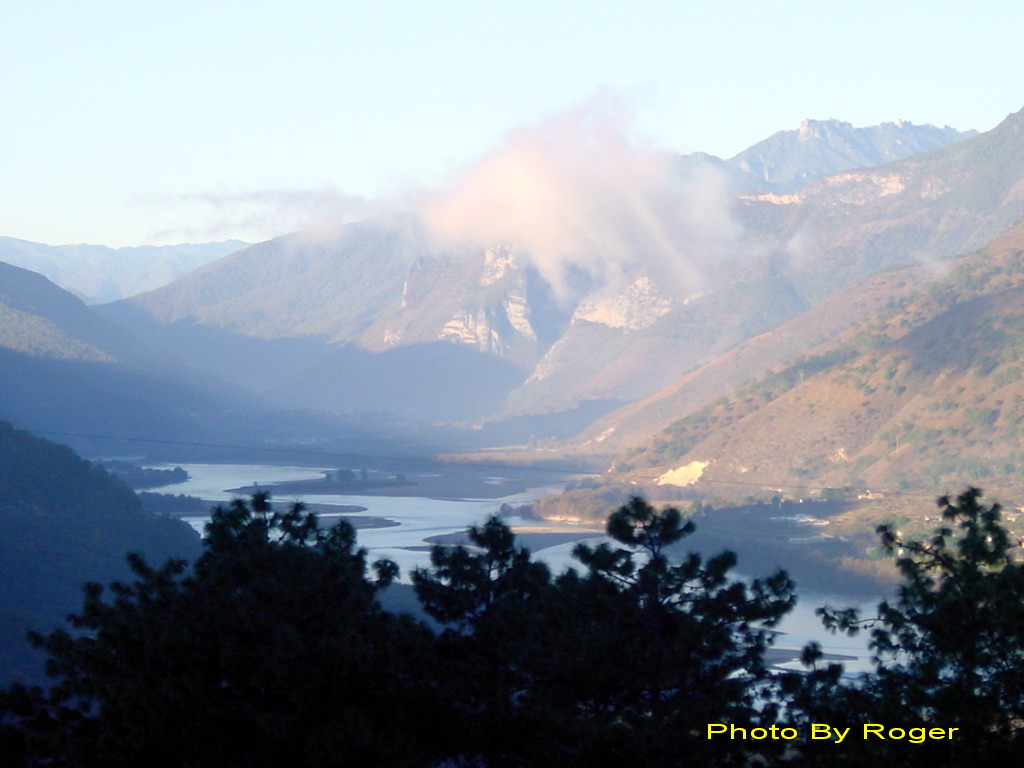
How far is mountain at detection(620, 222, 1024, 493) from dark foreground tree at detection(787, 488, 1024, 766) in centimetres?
8339

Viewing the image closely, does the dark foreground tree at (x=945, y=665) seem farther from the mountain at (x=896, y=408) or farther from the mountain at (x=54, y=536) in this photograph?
the mountain at (x=896, y=408)

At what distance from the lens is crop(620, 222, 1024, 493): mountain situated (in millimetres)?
105125

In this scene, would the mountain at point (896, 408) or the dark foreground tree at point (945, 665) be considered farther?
the mountain at point (896, 408)

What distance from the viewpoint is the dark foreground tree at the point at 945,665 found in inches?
655

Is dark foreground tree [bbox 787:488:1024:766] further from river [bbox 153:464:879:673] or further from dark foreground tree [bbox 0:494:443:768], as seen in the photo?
river [bbox 153:464:879:673]

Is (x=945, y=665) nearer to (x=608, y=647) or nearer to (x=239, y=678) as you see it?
(x=608, y=647)

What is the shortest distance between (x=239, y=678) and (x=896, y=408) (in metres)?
102

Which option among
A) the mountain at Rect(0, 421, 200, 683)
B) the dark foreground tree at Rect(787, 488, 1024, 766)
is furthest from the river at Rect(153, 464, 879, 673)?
the dark foreground tree at Rect(787, 488, 1024, 766)

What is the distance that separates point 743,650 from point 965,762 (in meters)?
4.67

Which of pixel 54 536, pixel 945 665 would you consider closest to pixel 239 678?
pixel 945 665

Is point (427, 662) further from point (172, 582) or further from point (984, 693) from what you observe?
point (984, 693)

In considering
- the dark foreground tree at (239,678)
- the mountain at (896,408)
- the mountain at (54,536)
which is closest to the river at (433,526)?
the mountain at (54,536)

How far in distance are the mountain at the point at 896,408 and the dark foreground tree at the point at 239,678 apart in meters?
86.9

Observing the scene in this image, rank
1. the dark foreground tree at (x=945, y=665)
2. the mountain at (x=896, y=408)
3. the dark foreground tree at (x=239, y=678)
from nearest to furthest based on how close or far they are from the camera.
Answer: the dark foreground tree at (x=945, y=665) → the dark foreground tree at (x=239, y=678) → the mountain at (x=896, y=408)
